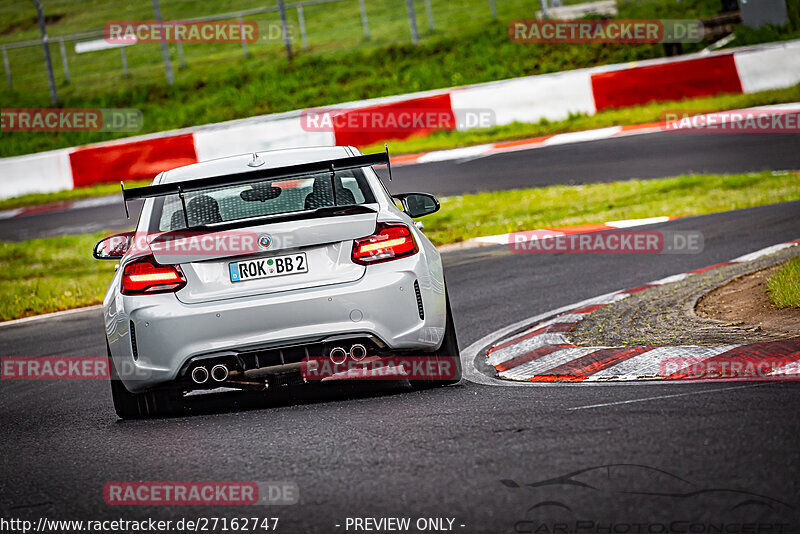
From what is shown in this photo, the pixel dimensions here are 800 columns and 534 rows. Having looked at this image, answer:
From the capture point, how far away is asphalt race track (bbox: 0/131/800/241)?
15.8 metres

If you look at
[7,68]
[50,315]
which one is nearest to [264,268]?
[50,315]

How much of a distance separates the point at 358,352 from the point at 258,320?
56 centimetres

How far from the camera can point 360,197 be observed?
6.66m

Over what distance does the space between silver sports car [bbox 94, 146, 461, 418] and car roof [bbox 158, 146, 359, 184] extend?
0.47 meters

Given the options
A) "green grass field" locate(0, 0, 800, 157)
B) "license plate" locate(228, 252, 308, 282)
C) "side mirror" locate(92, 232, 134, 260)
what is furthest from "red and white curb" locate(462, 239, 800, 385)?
"green grass field" locate(0, 0, 800, 157)

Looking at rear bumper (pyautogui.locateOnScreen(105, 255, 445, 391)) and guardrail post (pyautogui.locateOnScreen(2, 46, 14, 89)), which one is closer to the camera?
rear bumper (pyautogui.locateOnScreen(105, 255, 445, 391))

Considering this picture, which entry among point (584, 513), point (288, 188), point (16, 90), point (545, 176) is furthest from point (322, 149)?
point (16, 90)

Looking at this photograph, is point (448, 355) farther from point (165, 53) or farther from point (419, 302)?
point (165, 53)

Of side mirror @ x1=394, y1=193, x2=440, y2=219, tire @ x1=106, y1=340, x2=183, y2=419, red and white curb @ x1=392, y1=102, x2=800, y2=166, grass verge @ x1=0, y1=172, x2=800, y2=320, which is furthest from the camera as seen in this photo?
red and white curb @ x1=392, y1=102, x2=800, y2=166

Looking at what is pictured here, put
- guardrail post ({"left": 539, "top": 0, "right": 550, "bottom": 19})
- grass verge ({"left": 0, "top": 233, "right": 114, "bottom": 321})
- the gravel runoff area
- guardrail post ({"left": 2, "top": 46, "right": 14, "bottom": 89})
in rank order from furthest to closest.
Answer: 1. guardrail post ({"left": 2, "top": 46, "right": 14, "bottom": 89})
2. guardrail post ({"left": 539, "top": 0, "right": 550, "bottom": 19})
3. grass verge ({"left": 0, "top": 233, "right": 114, "bottom": 321})
4. the gravel runoff area

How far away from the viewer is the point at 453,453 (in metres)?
4.89

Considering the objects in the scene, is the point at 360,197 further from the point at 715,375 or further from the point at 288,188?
the point at 715,375

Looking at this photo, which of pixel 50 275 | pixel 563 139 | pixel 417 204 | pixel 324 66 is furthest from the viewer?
pixel 324 66

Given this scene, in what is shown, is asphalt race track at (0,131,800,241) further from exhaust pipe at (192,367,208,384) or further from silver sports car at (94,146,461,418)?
exhaust pipe at (192,367,208,384)
